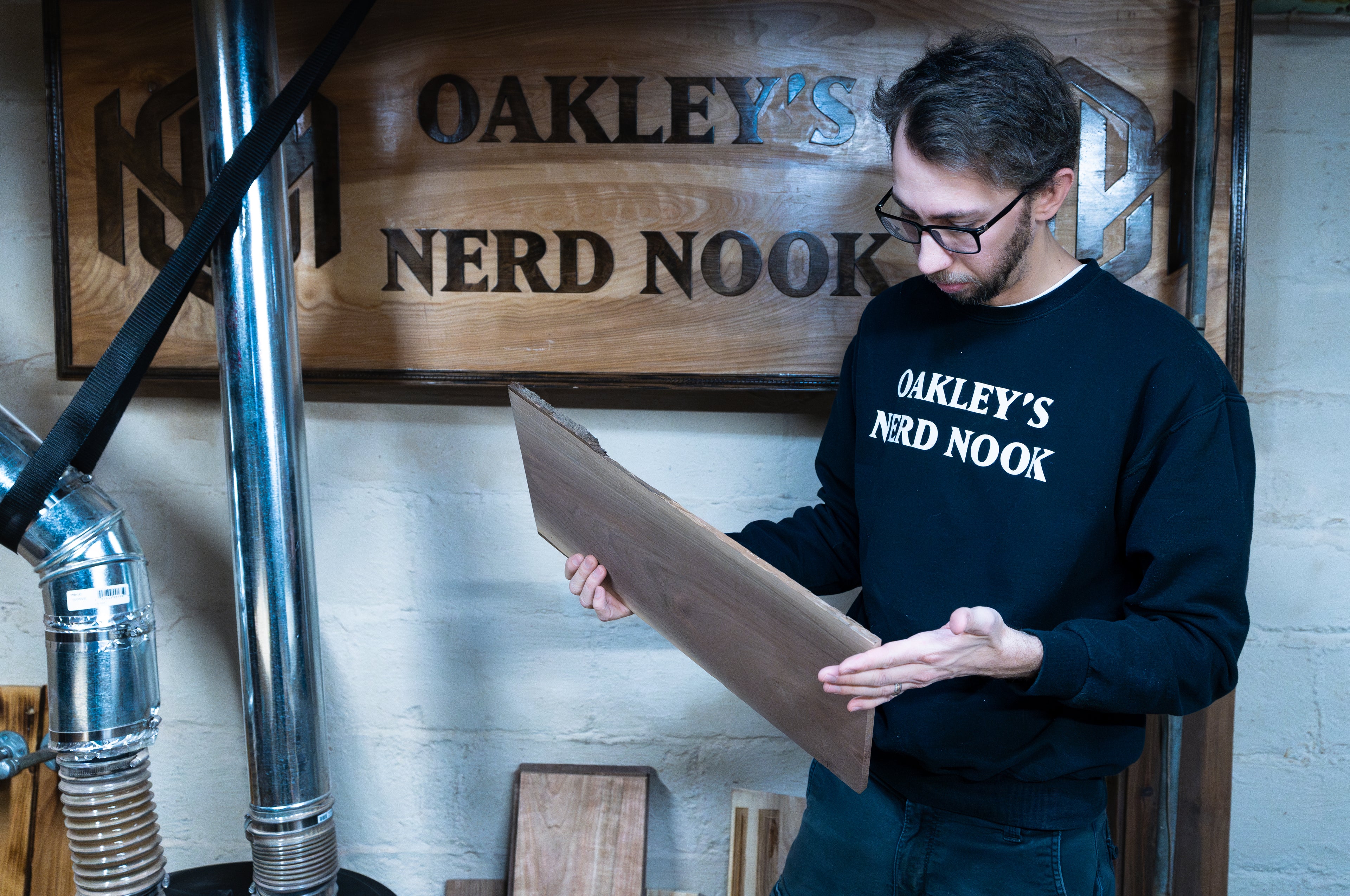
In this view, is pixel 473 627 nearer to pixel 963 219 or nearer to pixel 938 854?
pixel 938 854

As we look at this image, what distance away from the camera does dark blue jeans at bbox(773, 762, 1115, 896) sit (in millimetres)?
1103

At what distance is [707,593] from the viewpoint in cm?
102

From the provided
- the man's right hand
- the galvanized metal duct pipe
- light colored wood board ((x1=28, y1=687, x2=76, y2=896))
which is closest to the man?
the man's right hand

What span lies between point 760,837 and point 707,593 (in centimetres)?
88

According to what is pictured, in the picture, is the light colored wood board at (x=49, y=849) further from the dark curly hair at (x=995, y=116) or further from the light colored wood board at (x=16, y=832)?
the dark curly hair at (x=995, y=116)

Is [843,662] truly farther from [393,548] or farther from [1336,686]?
[1336,686]

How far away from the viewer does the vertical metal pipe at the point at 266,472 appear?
1339 millimetres

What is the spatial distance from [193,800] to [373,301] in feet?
3.49

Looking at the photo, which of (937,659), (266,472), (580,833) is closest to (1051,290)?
(937,659)

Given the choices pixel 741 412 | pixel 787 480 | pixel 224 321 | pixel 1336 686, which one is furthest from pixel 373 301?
pixel 1336 686

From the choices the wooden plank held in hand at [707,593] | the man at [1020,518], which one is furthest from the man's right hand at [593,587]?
the man at [1020,518]

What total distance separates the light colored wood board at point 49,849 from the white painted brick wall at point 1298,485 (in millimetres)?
2067

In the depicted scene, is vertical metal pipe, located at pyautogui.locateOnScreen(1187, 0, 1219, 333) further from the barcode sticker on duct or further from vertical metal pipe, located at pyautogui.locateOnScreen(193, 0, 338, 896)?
the barcode sticker on duct

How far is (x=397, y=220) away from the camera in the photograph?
159 centimetres
